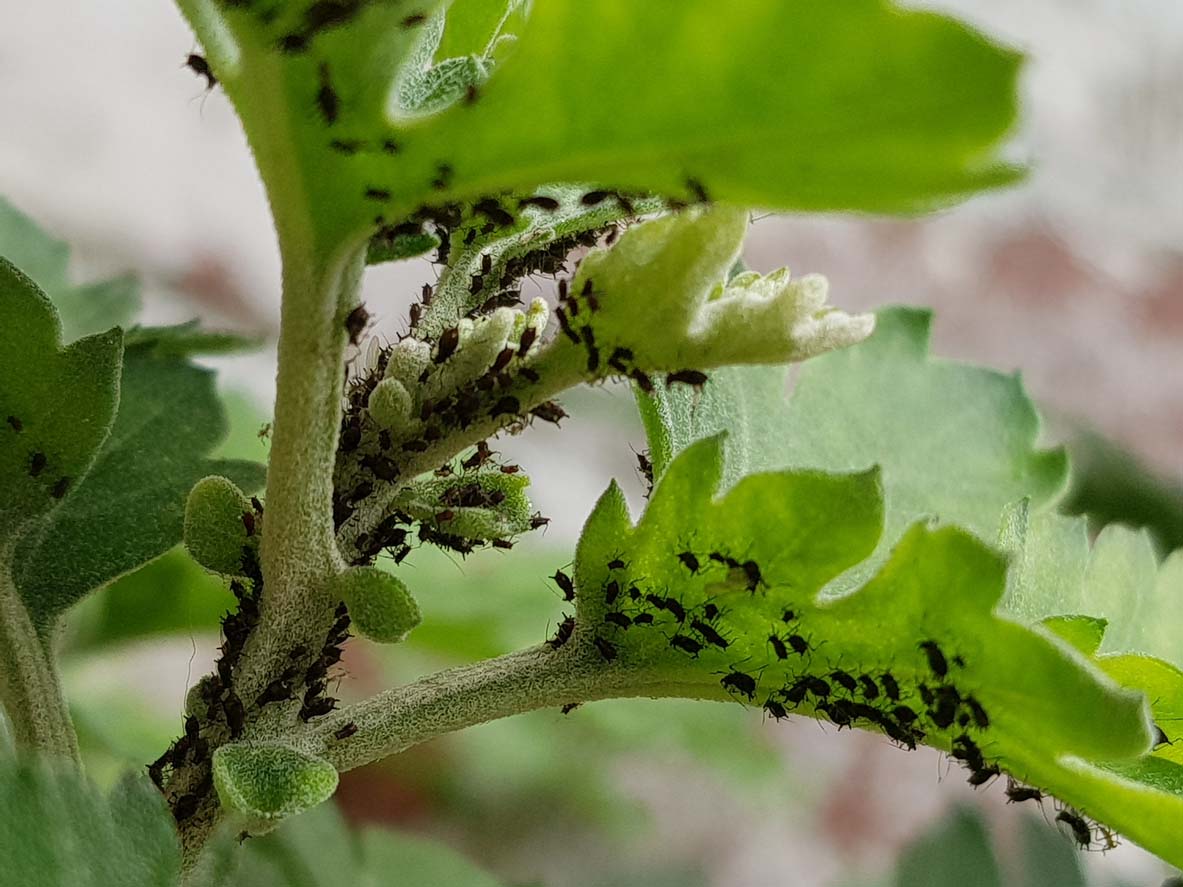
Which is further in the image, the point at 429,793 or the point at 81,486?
the point at 429,793

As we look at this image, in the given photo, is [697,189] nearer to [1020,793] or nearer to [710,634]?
[710,634]

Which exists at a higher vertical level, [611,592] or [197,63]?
[197,63]

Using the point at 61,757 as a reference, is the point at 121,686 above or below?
below

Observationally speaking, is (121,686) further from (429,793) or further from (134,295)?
(134,295)

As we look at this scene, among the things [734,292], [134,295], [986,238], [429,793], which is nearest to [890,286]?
[986,238]

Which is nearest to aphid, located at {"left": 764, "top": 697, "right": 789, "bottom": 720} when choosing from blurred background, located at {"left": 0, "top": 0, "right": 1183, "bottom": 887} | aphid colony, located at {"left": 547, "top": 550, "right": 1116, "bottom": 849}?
aphid colony, located at {"left": 547, "top": 550, "right": 1116, "bottom": 849}

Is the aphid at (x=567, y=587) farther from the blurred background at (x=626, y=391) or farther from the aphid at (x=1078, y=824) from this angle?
the blurred background at (x=626, y=391)

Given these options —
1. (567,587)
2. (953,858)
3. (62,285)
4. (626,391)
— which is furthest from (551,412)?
(626,391)

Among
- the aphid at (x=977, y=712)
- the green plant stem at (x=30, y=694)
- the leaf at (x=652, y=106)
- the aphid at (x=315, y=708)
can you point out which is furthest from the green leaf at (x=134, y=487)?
the aphid at (x=977, y=712)
